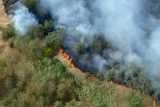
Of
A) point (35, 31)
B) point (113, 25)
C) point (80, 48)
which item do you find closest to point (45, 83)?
point (80, 48)

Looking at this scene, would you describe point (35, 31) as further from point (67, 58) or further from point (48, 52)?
point (67, 58)

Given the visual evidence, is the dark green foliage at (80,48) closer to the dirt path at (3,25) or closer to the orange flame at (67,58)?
the orange flame at (67,58)

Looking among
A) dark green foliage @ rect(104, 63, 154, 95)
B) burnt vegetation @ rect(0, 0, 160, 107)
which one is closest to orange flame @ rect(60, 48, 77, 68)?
burnt vegetation @ rect(0, 0, 160, 107)

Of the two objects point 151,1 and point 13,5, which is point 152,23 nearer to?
point 151,1

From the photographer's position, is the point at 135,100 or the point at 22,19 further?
the point at 22,19

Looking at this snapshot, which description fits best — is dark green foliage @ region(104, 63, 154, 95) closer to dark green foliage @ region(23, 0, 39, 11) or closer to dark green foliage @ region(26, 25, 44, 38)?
dark green foliage @ region(26, 25, 44, 38)

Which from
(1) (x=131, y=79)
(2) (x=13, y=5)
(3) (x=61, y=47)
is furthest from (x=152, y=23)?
(2) (x=13, y=5)
